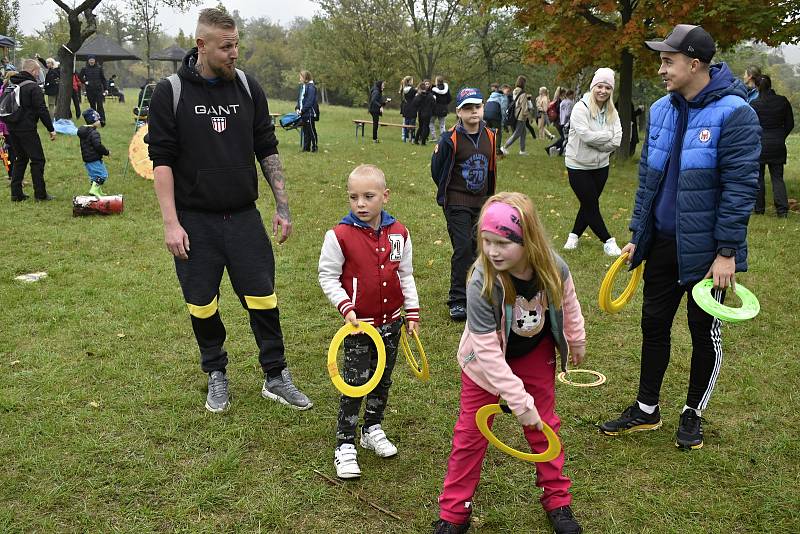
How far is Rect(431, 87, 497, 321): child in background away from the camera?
563cm

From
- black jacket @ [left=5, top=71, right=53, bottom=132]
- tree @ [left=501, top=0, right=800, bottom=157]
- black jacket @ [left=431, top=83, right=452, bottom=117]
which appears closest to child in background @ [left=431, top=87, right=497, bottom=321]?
black jacket @ [left=5, top=71, right=53, bottom=132]

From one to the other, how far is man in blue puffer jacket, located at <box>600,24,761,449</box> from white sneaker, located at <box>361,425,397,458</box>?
1.65 m

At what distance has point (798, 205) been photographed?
11.5m

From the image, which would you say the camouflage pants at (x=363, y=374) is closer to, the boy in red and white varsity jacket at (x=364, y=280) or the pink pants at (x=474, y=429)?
the boy in red and white varsity jacket at (x=364, y=280)

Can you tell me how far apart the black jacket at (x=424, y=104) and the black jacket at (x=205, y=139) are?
51.2 feet

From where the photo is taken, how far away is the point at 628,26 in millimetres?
13180

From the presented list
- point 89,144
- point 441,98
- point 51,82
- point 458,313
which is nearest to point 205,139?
point 458,313

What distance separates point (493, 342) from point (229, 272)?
209cm

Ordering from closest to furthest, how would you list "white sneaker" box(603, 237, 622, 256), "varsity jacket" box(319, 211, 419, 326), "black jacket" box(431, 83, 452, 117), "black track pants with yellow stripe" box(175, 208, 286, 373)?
"varsity jacket" box(319, 211, 419, 326) → "black track pants with yellow stripe" box(175, 208, 286, 373) → "white sneaker" box(603, 237, 622, 256) → "black jacket" box(431, 83, 452, 117)

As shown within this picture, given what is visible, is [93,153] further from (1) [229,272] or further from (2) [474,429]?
(2) [474,429]

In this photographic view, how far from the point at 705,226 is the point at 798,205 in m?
9.55

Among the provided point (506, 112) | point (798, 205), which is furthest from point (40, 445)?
point (506, 112)

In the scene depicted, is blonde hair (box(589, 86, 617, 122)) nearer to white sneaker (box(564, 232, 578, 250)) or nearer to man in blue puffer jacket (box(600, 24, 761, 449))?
white sneaker (box(564, 232, 578, 250))

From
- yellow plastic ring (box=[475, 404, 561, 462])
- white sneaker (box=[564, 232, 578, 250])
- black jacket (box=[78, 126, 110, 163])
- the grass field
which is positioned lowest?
the grass field
